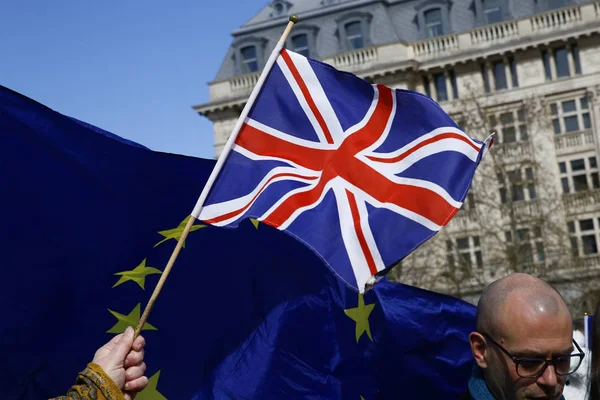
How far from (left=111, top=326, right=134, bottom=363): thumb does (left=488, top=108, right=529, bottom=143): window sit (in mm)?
30108

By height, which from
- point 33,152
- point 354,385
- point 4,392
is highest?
point 33,152

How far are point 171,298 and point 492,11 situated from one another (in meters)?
37.2

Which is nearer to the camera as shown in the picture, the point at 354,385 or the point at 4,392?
the point at 4,392

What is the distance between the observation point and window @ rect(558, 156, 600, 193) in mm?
36094

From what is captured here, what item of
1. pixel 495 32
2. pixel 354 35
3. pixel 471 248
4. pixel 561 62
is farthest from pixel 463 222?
pixel 354 35

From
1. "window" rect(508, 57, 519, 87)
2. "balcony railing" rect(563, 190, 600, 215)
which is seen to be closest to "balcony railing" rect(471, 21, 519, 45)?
"window" rect(508, 57, 519, 87)

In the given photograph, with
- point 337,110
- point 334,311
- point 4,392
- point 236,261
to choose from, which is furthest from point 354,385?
point 4,392

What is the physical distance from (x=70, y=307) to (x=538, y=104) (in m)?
34.1

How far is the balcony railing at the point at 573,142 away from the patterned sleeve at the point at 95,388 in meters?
34.9

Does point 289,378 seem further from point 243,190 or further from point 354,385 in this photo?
point 243,190

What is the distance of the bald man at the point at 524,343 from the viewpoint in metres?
3.13

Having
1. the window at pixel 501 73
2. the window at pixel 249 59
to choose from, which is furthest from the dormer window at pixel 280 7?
the window at pixel 501 73

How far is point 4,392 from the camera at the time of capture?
4102 millimetres

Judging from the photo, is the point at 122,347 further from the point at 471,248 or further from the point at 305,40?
the point at 305,40
